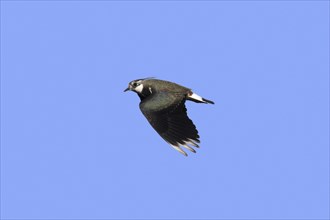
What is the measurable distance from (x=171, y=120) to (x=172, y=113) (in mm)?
201

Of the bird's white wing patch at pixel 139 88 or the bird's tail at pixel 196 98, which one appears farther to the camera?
the bird's white wing patch at pixel 139 88

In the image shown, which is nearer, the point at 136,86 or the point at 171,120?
the point at 171,120

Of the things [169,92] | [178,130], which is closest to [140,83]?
[169,92]

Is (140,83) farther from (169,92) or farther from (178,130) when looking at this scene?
(178,130)

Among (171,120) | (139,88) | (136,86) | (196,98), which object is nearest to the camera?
(171,120)

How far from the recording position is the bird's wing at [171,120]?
1638 centimetres

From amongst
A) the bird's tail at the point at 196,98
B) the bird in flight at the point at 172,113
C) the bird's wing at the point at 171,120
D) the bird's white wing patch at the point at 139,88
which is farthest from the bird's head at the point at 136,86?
the bird's tail at the point at 196,98

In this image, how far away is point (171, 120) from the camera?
16.7 m

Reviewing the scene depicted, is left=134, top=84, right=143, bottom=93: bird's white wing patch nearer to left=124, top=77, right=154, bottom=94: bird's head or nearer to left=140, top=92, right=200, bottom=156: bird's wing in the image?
left=124, top=77, right=154, bottom=94: bird's head

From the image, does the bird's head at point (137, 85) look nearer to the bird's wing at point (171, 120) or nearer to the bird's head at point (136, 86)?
the bird's head at point (136, 86)

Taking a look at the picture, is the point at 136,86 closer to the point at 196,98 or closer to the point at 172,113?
the point at 196,98

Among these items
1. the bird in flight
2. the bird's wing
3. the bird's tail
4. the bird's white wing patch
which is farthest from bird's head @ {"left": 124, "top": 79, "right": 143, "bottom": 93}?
the bird's tail

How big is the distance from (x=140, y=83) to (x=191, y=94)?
1.44 m

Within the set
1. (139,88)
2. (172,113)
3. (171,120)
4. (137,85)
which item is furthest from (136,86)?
(171,120)
